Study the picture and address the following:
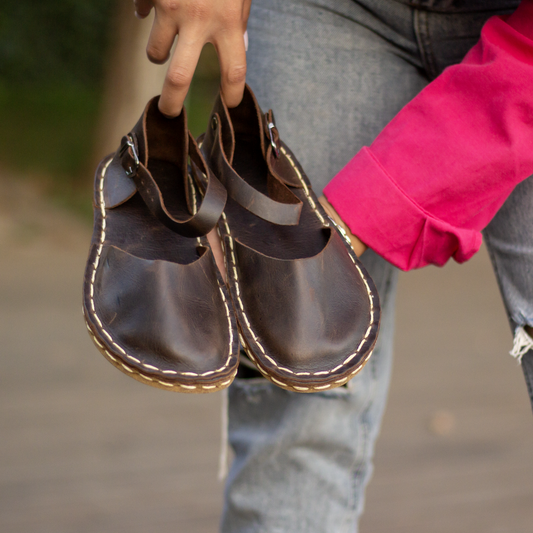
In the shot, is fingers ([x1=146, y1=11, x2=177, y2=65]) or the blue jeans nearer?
fingers ([x1=146, y1=11, x2=177, y2=65])

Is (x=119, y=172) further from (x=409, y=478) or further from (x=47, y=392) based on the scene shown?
(x=47, y=392)

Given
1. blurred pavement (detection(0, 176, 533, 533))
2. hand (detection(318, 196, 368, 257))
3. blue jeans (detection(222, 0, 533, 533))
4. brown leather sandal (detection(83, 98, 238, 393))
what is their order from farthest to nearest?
blurred pavement (detection(0, 176, 533, 533)) → blue jeans (detection(222, 0, 533, 533)) → hand (detection(318, 196, 368, 257)) → brown leather sandal (detection(83, 98, 238, 393))

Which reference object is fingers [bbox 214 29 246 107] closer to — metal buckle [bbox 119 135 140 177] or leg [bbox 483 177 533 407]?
Result: metal buckle [bbox 119 135 140 177]

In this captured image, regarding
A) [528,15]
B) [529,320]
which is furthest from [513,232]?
[528,15]

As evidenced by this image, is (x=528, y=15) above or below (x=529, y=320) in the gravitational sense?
above

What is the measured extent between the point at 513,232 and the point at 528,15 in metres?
0.31

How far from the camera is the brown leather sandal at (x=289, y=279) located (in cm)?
78

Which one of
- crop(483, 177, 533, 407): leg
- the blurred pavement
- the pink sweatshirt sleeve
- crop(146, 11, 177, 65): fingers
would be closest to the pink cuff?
the pink sweatshirt sleeve

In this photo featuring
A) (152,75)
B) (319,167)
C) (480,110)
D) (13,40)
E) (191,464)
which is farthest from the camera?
(13,40)

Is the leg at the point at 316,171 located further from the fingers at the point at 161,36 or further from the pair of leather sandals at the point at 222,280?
the fingers at the point at 161,36

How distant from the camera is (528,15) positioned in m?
0.83

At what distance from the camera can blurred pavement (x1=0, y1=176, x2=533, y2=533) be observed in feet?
6.82

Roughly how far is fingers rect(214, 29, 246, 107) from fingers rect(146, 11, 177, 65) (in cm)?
6

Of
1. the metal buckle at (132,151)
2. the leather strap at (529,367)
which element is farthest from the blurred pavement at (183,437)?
the metal buckle at (132,151)
